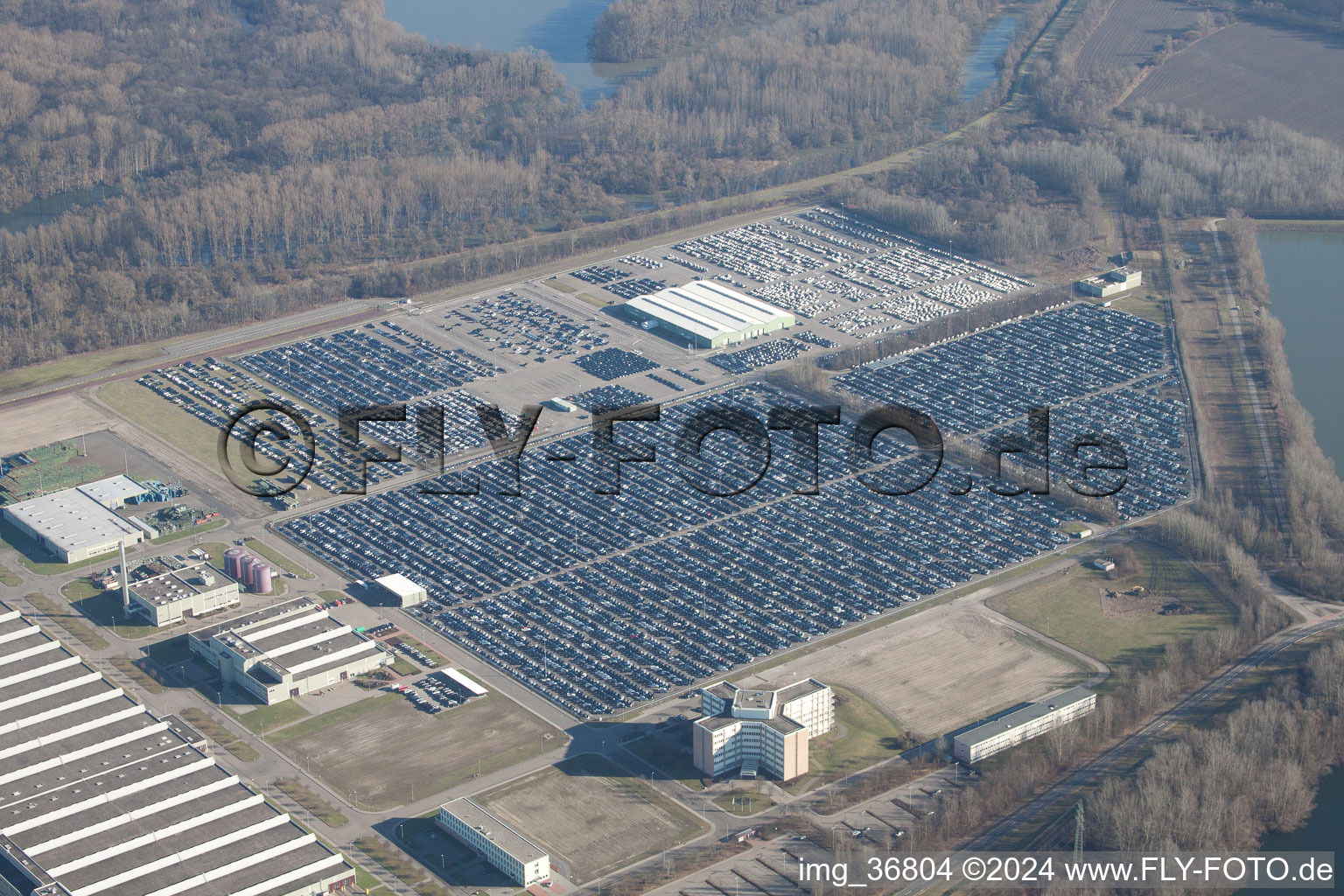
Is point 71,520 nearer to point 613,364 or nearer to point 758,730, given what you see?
point 613,364

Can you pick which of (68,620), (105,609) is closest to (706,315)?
(105,609)

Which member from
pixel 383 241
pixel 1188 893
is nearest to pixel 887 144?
pixel 383 241

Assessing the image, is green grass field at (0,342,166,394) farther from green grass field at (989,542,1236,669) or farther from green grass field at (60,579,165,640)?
green grass field at (989,542,1236,669)

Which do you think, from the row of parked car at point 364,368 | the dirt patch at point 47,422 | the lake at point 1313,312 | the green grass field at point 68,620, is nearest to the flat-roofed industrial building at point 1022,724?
the lake at point 1313,312

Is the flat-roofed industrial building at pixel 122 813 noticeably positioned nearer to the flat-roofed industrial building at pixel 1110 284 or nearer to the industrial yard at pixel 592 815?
the industrial yard at pixel 592 815

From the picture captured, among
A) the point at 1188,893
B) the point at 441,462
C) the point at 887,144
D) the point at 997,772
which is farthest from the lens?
the point at 887,144

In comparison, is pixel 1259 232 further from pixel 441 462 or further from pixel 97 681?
pixel 97 681

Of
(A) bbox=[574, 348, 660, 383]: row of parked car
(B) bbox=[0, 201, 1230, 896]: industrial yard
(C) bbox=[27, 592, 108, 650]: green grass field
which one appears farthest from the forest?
(C) bbox=[27, 592, 108, 650]: green grass field
